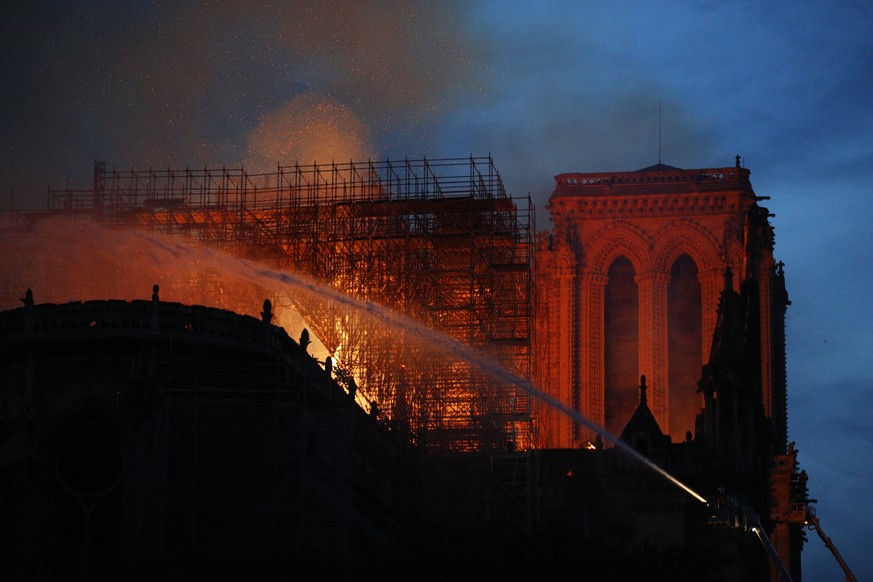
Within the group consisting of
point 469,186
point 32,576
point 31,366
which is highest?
point 469,186

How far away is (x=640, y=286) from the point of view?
114 metres

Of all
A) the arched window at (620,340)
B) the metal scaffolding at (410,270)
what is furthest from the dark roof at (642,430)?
the arched window at (620,340)

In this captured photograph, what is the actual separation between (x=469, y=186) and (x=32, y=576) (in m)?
39.9

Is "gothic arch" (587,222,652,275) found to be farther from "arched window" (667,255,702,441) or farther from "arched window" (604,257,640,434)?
"arched window" (667,255,702,441)

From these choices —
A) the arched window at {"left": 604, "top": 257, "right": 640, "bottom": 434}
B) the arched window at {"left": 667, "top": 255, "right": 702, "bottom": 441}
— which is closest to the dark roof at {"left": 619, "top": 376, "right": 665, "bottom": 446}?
the arched window at {"left": 667, "top": 255, "right": 702, "bottom": 441}

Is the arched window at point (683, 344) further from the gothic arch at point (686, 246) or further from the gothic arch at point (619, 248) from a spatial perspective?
the gothic arch at point (619, 248)

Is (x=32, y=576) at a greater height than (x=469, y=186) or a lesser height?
lesser

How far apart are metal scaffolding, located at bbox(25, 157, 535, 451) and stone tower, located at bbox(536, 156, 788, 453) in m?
16.7

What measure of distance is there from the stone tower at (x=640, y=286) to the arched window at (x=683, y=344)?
0.05m

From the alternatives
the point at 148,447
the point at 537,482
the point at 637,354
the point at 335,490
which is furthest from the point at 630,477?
the point at 637,354

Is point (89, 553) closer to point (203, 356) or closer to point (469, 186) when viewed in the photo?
point (203, 356)

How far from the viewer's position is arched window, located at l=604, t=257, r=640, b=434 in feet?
378

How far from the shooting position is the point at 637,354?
4535 inches

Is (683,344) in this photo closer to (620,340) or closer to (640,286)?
(620,340)
